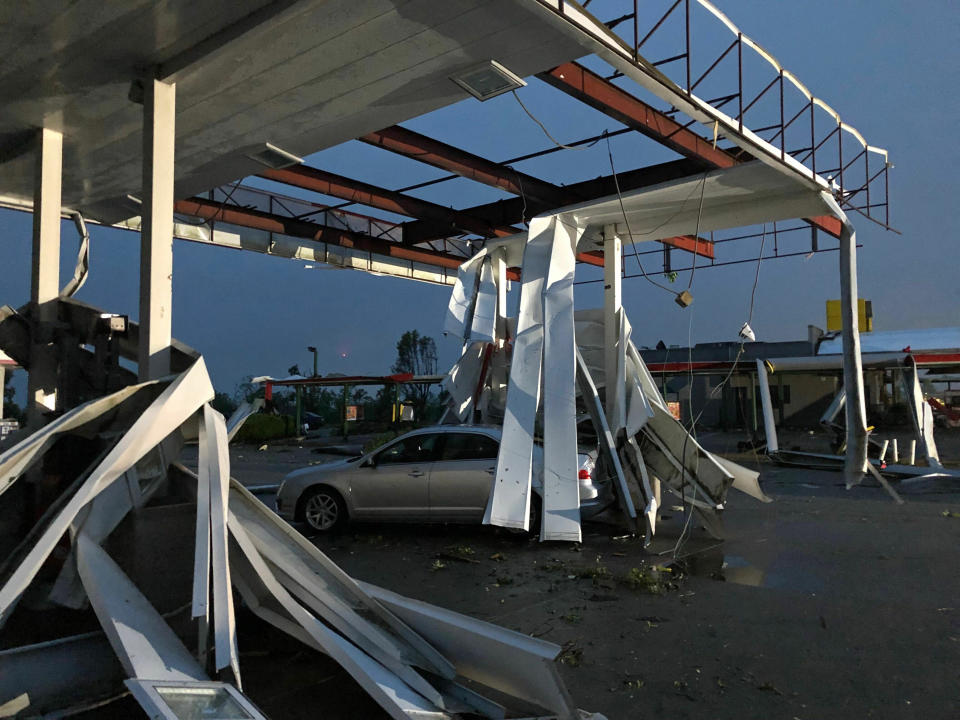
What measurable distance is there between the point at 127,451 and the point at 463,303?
7.16 m

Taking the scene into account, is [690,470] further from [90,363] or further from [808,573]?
[90,363]

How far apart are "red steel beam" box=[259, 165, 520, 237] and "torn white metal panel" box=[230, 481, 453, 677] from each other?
24.3ft

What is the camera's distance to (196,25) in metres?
5.39

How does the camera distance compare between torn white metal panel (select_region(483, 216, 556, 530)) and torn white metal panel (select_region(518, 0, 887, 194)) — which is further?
torn white metal panel (select_region(483, 216, 556, 530))

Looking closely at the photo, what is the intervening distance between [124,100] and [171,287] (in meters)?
1.99

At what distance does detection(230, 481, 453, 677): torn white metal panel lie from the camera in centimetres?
461

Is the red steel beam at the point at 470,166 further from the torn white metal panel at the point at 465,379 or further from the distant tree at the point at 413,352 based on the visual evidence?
the distant tree at the point at 413,352

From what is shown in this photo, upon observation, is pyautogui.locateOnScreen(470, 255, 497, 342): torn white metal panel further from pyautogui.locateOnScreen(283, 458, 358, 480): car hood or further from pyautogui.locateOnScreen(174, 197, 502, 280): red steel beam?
pyautogui.locateOnScreen(174, 197, 502, 280): red steel beam

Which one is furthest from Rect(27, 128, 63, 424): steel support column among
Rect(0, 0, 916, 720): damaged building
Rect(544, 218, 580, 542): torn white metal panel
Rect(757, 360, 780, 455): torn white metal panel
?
Rect(757, 360, 780, 455): torn white metal panel

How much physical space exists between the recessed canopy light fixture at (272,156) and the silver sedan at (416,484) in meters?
4.10

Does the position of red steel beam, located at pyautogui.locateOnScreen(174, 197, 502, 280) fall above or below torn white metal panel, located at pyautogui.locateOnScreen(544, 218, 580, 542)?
above

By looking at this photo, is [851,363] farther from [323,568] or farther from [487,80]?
[323,568]

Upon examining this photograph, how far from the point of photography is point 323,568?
511 cm

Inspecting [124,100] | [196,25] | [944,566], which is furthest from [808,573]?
[124,100]
